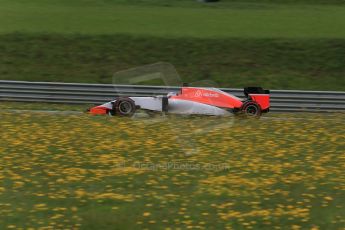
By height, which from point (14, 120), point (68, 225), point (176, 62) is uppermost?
point (176, 62)

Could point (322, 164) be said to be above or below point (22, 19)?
below

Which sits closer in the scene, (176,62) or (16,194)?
(16,194)

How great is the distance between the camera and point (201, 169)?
866 cm

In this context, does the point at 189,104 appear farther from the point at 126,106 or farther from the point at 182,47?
the point at 182,47

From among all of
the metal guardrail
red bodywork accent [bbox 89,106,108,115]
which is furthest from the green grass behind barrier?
red bodywork accent [bbox 89,106,108,115]

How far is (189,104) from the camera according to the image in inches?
534

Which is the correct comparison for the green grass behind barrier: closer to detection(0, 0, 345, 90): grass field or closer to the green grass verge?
detection(0, 0, 345, 90): grass field

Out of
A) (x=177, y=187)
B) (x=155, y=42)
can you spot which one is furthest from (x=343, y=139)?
(x=155, y=42)

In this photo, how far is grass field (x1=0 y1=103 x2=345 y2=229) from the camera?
667cm

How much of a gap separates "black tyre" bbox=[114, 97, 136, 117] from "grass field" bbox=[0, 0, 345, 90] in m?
6.08

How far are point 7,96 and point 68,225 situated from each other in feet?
39.1

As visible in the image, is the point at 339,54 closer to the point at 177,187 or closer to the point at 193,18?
the point at 193,18

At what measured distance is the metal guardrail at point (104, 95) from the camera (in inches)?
671

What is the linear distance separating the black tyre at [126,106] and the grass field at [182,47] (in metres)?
6.08
